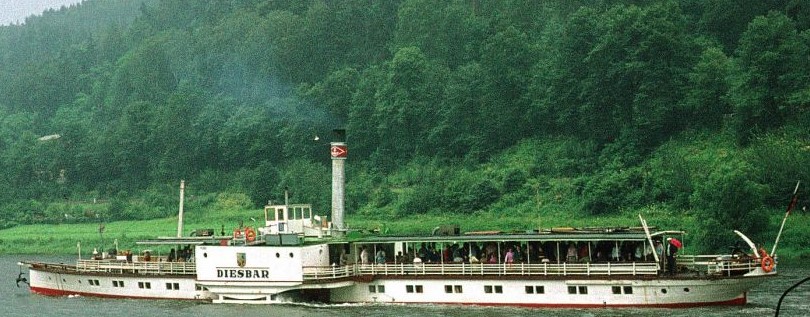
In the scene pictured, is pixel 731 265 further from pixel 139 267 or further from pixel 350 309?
pixel 139 267

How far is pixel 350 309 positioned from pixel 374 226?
40.9m

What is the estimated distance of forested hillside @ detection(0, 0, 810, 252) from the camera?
90.6m

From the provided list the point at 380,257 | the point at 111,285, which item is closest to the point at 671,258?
the point at 380,257

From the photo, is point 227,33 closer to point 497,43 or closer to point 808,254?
point 497,43

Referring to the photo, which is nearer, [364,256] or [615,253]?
[615,253]

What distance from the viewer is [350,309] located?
54156 millimetres

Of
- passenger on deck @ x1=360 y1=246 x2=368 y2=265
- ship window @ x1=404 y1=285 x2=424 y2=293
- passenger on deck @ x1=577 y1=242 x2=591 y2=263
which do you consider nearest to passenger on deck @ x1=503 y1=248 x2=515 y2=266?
passenger on deck @ x1=577 y1=242 x2=591 y2=263

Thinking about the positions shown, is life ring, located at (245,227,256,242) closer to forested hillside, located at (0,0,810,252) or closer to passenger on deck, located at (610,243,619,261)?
passenger on deck, located at (610,243,619,261)

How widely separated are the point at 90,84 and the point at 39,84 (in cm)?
683

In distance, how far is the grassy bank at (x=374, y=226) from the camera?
251 feet

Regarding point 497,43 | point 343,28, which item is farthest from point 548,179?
point 343,28

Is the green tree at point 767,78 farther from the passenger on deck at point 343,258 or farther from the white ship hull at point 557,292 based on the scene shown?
the white ship hull at point 557,292

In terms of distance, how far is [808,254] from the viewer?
242ft

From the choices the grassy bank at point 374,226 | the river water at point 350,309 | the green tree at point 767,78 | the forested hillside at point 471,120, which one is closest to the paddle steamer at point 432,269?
the river water at point 350,309
